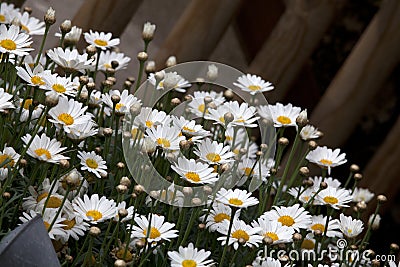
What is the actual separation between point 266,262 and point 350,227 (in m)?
0.11

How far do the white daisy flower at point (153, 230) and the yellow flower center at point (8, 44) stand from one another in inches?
8.0

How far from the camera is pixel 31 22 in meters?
0.88

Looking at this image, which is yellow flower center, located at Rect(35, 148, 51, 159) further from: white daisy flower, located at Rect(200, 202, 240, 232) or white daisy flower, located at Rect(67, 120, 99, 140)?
white daisy flower, located at Rect(200, 202, 240, 232)

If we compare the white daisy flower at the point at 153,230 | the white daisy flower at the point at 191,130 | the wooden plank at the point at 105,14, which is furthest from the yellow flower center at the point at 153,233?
the wooden plank at the point at 105,14

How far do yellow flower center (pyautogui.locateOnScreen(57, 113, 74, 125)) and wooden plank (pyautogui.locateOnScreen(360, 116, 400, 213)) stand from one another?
0.98m

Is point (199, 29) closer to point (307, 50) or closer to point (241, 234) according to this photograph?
point (307, 50)

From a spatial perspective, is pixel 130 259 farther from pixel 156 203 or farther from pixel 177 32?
pixel 177 32

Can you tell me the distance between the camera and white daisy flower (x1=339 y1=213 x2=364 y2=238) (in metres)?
0.71

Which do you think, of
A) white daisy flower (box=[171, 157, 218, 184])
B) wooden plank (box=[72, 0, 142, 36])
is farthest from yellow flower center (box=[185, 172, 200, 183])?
wooden plank (box=[72, 0, 142, 36])

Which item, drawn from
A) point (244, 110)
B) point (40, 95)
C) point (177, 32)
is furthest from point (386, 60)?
point (40, 95)

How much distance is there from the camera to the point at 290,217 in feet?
2.29

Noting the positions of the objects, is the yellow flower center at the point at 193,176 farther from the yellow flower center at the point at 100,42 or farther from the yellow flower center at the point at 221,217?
the yellow flower center at the point at 100,42

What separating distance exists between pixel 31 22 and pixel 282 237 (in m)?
0.41

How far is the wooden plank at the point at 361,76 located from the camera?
1512 millimetres
